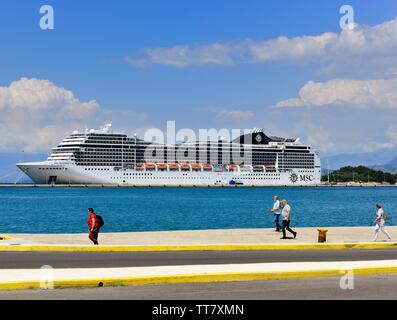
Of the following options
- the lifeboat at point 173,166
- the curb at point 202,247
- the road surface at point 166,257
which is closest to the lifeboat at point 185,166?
the lifeboat at point 173,166

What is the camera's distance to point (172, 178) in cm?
15450

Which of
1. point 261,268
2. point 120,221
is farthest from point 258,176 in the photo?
point 261,268

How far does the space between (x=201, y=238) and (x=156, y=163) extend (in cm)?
13322

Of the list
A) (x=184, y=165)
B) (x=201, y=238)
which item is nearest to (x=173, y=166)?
(x=184, y=165)

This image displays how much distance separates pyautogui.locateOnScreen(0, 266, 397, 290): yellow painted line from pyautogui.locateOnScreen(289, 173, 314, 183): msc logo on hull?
16323cm

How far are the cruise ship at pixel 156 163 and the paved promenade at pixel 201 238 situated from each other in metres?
125

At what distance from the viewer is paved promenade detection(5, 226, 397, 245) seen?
949 inches

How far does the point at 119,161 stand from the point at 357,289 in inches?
5695

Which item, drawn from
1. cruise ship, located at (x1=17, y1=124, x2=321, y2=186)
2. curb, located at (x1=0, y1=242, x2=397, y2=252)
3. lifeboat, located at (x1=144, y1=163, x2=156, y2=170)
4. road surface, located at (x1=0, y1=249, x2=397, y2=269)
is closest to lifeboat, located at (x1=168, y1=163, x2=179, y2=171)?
cruise ship, located at (x1=17, y1=124, x2=321, y2=186)

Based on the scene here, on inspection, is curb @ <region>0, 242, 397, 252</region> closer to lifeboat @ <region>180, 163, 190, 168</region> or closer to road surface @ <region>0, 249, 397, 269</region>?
road surface @ <region>0, 249, 397, 269</region>

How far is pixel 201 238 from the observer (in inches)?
1029

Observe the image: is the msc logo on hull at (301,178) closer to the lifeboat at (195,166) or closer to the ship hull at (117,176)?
the ship hull at (117,176)

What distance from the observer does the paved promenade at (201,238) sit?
24.1m
